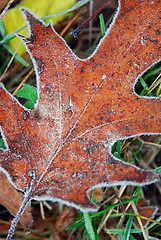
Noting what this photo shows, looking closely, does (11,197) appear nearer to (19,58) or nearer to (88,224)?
(88,224)

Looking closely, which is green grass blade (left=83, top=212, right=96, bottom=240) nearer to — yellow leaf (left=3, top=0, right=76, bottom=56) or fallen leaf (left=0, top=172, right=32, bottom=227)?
fallen leaf (left=0, top=172, right=32, bottom=227)

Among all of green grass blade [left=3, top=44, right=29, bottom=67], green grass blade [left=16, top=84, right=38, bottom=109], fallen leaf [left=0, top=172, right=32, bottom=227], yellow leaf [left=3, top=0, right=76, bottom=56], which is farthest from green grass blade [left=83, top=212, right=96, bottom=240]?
yellow leaf [left=3, top=0, right=76, bottom=56]

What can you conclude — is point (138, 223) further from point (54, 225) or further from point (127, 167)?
point (127, 167)

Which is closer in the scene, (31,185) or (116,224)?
(31,185)

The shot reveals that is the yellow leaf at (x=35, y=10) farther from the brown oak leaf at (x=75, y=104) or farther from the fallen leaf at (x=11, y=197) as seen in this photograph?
the fallen leaf at (x=11, y=197)

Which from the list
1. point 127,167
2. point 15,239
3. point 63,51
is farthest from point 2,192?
point 63,51

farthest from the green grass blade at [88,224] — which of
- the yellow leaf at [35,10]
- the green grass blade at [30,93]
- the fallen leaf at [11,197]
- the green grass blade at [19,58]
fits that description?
the yellow leaf at [35,10]

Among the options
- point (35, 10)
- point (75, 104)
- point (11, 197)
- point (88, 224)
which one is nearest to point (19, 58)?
point (35, 10)
